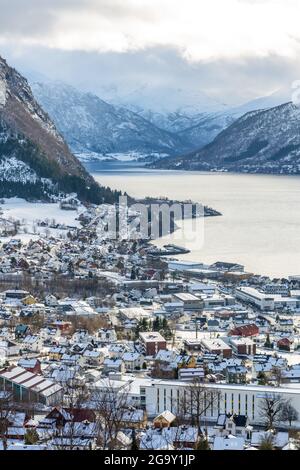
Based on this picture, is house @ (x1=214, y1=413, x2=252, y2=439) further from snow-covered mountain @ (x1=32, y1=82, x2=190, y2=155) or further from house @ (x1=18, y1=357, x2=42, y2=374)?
snow-covered mountain @ (x1=32, y1=82, x2=190, y2=155)

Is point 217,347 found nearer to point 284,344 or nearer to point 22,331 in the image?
point 284,344

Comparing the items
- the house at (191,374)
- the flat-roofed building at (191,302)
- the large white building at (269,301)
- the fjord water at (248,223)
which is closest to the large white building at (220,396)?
the house at (191,374)

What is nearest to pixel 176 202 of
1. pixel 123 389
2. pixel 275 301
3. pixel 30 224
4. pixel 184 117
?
pixel 30 224

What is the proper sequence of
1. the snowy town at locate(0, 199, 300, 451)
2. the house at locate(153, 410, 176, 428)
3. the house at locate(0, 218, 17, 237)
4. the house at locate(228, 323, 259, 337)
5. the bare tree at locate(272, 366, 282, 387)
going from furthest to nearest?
the house at locate(0, 218, 17, 237), the house at locate(228, 323, 259, 337), the bare tree at locate(272, 366, 282, 387), the house at locate(153, 410, 176, 428), the snowy town at locate(0, 199, 300, 451)

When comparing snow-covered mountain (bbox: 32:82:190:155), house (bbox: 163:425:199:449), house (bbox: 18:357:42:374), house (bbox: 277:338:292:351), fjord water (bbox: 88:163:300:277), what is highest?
snow-covered mountain (bbox: 32:82:190:155)

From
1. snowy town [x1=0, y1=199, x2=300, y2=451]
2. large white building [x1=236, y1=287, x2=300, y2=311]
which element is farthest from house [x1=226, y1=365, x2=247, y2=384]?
large white building [x1=236, y1=287, x2=300, y2=311]

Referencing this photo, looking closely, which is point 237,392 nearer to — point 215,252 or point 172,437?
point 172,437

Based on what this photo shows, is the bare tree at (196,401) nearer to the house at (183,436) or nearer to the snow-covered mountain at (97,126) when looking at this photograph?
the house at (183,436)

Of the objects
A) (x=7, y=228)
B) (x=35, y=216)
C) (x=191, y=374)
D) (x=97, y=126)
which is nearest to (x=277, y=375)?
(x=191, y=374)
